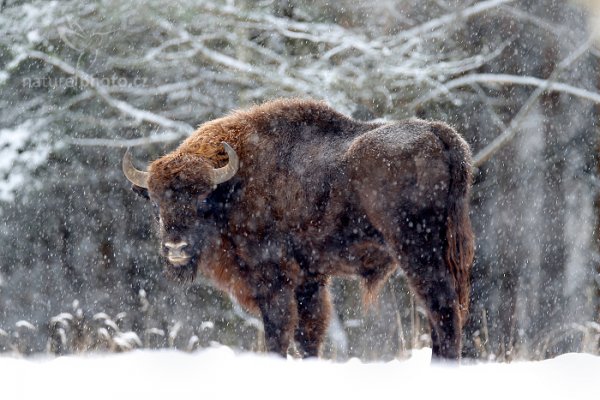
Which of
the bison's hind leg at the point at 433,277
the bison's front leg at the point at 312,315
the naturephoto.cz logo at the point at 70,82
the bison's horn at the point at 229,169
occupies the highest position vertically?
the bison's horn at the point at 229,169

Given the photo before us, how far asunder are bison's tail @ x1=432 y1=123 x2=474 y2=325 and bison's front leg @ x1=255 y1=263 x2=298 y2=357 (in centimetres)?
147

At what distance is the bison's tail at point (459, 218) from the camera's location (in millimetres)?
6176

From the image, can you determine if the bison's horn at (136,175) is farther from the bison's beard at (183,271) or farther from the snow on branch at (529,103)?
the snow on branch at (529,103)

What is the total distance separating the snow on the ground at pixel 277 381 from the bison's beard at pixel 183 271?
5.87ft

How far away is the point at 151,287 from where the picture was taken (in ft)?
46.9

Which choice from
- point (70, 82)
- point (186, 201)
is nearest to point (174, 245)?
point (186, 201)

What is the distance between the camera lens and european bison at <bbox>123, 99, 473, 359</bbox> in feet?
20.3

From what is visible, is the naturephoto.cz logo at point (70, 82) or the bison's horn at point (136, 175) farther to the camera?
the naturephoto.cz logo at point (70, 82)

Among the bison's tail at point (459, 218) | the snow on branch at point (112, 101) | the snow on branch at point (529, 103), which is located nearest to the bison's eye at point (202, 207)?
the bison's tail at point (459, 218)

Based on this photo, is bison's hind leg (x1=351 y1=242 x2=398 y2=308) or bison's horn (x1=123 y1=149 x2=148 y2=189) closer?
bison's hind leg (x1=351 y1=242 x2=398 y2=308)

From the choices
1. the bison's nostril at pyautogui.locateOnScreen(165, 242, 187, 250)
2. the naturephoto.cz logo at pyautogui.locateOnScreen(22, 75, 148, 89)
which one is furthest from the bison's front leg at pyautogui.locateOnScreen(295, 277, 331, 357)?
the naturephoto.cz logo at pyautogui.locateOnScreen(22, 75, 148, 89)

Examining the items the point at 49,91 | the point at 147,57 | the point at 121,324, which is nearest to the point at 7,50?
the point at 49,91

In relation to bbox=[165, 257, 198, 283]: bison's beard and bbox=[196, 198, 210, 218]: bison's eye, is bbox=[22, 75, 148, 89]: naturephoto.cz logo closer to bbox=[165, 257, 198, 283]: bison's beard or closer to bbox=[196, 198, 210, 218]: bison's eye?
bbox=[165, 257, 198, 283]: bison's beard

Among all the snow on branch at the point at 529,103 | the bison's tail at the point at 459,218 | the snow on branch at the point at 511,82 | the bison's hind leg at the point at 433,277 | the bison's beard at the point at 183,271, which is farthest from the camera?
the snow on branch at the point at 511,82
